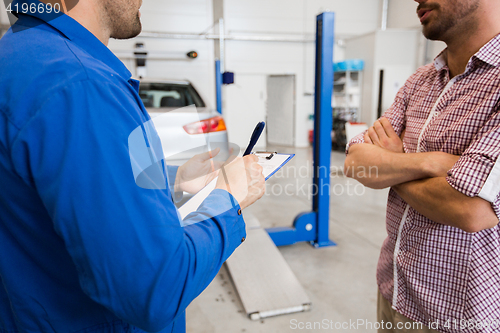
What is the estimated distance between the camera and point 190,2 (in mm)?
7852

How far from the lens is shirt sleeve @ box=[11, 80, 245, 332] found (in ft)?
1.35

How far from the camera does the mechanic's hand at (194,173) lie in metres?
0.91

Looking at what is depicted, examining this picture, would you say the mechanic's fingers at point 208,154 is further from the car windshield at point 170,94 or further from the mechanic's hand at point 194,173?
the car windshield at point 170,94

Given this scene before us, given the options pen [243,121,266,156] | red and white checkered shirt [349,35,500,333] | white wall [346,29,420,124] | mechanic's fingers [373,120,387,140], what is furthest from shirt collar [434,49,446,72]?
white wall [346,29,420,124]

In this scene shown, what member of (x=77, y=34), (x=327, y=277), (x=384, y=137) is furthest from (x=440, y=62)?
(x=327, y=277)

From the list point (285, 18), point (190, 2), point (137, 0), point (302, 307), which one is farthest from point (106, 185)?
point (285, 18)

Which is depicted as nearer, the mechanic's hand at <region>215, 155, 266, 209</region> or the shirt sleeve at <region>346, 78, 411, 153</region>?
the mechanic's hand at <region>215, 155, 266, 209</region>

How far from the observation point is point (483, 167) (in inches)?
30.5

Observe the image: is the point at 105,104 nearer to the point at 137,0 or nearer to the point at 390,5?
the point at 137,0

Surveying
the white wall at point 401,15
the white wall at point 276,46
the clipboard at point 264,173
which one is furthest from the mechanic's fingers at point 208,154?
the white wall at point 401,15

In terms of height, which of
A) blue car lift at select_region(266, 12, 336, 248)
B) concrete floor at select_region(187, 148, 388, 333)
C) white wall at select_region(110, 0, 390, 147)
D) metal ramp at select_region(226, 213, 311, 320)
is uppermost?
white wall at select_region(110, 0, 390, 147)

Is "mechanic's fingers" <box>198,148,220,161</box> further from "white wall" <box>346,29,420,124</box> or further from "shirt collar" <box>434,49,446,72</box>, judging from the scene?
"white wall" <box>346,29,420,124</box>

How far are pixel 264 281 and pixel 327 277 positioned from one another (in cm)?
55

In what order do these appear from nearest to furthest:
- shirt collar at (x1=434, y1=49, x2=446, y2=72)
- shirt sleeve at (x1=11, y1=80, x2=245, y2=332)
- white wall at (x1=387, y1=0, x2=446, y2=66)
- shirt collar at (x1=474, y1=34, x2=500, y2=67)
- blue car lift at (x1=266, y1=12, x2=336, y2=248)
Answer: shirt sleeve at (x1=11, y1=80, x2=245, y2=332) < shirt collar at (x1=474, y1=34, x2=500, y2=67) < shirt collar at (x1=434, y1=49, x2=446, y2=72) < blue car lift at (x1=266, y1=12, x2=336, y2=248) < white wall at (x1=387, y1=0, x2=446, y2=66)
